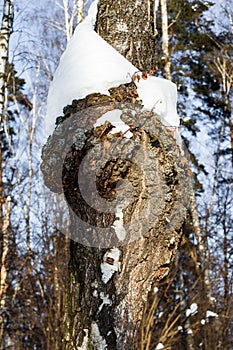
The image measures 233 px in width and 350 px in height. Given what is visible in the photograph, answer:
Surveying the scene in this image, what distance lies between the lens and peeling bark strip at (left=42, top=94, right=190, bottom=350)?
1550mm

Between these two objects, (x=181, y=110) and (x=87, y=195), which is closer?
(x=87, y=195)

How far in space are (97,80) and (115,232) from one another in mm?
570

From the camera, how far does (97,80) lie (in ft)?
5.52

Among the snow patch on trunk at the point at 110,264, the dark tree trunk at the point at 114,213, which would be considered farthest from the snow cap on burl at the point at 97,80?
the snow patch on trunk at the point at 110,264

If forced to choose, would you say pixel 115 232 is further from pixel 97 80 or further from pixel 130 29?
pixel 130 29

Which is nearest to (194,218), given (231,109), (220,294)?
(220,294)

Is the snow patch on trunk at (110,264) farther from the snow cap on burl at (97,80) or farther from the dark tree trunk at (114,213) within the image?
the snow cap on burl at (97,80)

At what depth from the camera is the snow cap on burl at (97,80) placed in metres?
1.69

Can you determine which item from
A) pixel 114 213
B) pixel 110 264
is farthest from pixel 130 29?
pixel 110 264

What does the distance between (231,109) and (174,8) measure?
2.61 metres

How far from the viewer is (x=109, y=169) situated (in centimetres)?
157

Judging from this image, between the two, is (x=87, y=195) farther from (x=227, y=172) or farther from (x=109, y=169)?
(x=227, y=172)

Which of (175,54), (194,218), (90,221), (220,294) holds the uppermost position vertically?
(175,54)

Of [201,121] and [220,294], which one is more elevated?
[201,121]
